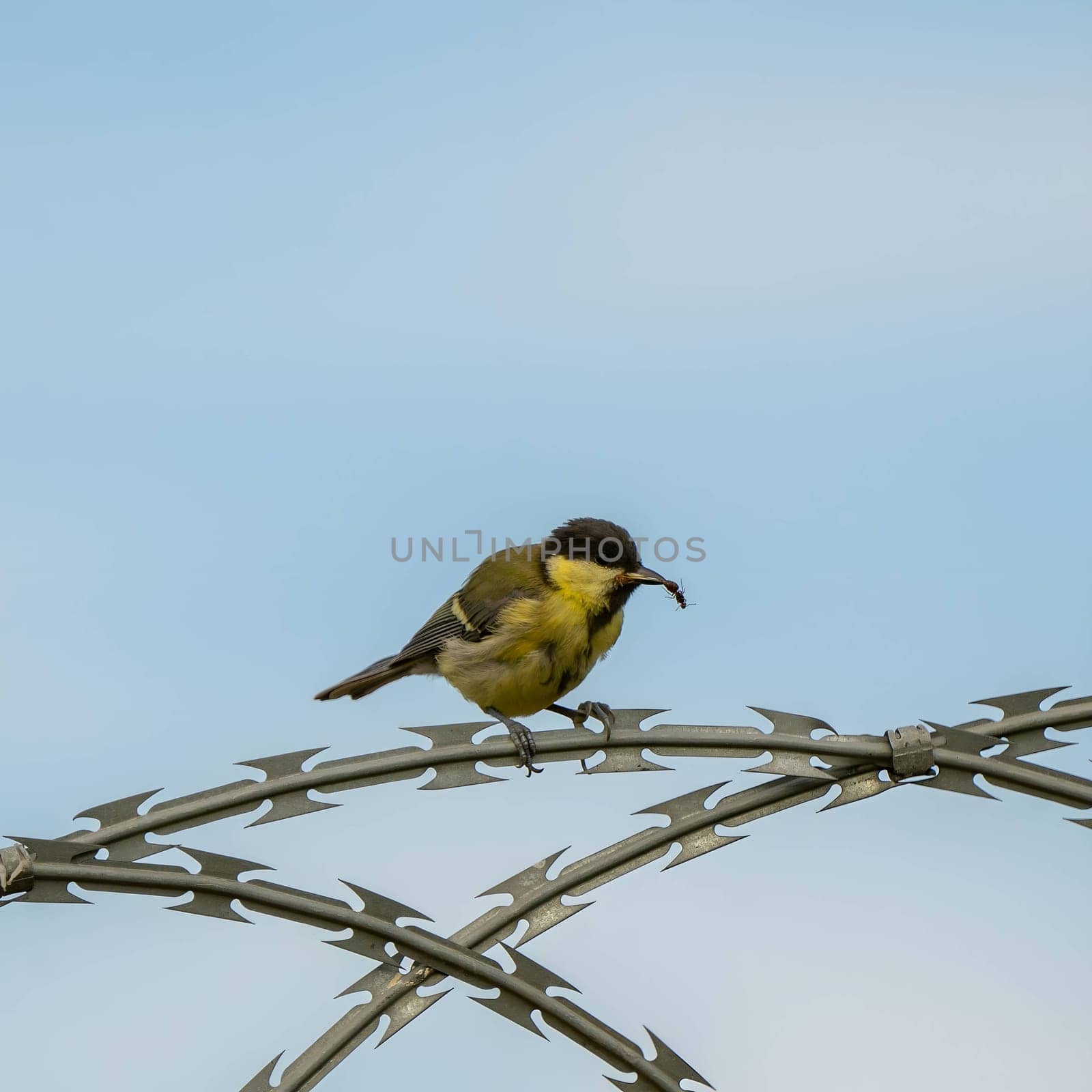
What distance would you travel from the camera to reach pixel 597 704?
4.12 m

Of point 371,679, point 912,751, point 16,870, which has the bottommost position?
point 16,870

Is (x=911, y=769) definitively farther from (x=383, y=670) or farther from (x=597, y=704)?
(x=383, y=670)

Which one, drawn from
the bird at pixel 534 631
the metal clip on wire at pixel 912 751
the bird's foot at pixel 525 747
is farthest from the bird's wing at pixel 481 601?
the metal clip on wire at pixel 912 751

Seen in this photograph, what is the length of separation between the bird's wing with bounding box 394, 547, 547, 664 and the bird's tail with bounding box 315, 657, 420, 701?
0.04 metres

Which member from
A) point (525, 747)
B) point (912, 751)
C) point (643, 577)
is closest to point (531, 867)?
point (525, 747)

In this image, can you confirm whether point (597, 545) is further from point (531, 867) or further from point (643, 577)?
point (531, 867)

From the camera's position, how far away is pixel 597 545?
4770 mm

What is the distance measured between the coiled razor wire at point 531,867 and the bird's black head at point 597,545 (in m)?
1.78

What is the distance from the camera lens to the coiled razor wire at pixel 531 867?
8.18 feet

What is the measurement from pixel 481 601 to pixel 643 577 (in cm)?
76

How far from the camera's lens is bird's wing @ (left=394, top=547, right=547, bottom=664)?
4742mm

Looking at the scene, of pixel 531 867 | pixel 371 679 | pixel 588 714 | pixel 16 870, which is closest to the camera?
pixel 16 870

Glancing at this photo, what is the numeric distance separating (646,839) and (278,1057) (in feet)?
2.93

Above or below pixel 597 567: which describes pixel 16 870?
below
